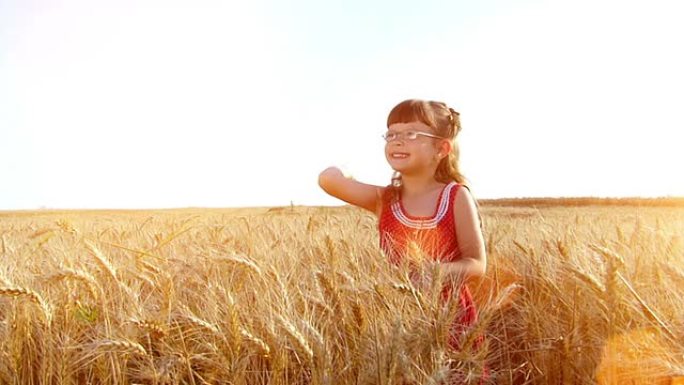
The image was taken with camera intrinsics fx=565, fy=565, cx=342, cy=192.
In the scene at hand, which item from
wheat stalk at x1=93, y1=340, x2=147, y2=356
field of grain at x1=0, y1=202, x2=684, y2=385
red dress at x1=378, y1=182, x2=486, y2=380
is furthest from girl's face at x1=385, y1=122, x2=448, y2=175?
wheat stalk at x1=93, y1=340, x2=147, y2=356

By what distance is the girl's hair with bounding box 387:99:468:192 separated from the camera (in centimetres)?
227

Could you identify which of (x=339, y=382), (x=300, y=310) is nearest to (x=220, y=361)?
(x=339, y=382)

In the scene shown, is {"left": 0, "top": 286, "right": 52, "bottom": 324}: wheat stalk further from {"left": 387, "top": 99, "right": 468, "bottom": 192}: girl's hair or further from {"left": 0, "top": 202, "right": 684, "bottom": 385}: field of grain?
{"left": 387, "top": 99, "right": 468, "bottom": 192}: girl's hair

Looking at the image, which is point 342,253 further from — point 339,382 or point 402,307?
point 339,382

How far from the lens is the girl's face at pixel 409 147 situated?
2.24 m

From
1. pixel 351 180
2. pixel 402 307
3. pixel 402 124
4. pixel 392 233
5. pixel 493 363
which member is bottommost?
pixel 493 363

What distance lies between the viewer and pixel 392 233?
237 centimetres

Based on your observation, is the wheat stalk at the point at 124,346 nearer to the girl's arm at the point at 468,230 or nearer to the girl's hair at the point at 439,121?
the girl's arm at the point at 468,230

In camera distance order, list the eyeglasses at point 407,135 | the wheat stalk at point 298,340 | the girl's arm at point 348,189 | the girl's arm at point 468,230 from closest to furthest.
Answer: the wheat stalk at point 298,340, the girl's arm at point 468,230, the eyeglasses at point 407,135, the girl's arm at point 348,189

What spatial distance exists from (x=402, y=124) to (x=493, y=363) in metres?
0.97

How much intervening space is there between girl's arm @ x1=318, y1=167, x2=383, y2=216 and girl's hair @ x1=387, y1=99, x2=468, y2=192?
96 mm

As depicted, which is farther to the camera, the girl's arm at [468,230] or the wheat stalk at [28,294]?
the girl's arm at [468,230]

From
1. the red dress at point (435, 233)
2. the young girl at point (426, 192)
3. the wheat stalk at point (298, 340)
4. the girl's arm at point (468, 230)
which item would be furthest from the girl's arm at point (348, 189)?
the wheat stalk at point (298, 340)

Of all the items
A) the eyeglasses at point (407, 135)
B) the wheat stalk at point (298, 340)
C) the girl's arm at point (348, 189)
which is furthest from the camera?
the girl's arm at point (348, 189)
